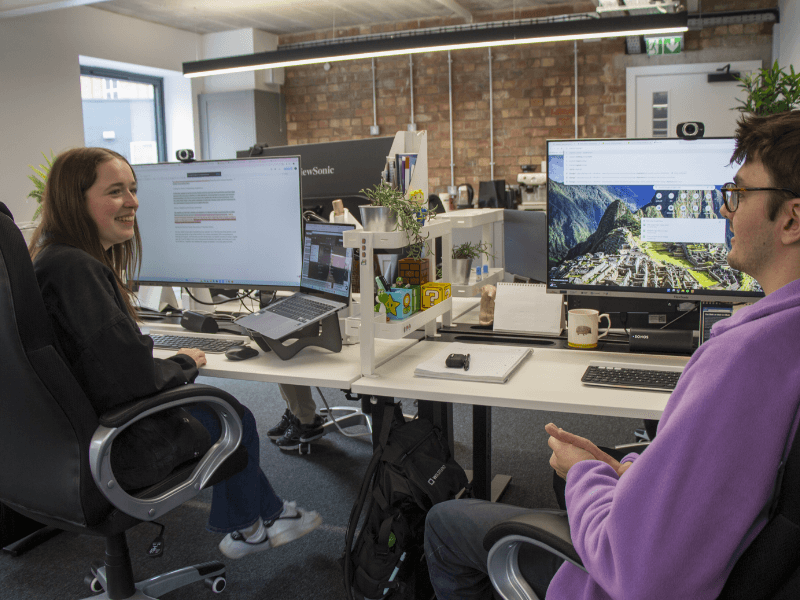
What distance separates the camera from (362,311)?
1.71 metres

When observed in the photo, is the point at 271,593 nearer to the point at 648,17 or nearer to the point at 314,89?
the point at 648,17

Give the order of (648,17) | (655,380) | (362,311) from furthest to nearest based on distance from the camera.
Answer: (648,17)
(362,311)
(655,380)

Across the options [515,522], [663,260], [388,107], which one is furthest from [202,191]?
[388,107]

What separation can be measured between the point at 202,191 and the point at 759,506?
1945 mm

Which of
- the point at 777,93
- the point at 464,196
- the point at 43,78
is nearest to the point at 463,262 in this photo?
the point at 777,93

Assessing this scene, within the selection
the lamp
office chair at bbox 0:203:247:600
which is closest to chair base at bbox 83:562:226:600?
office chair at bbox 0:203:247:600

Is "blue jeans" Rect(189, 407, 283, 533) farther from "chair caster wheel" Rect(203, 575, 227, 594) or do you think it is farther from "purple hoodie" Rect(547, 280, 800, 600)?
"purple hoodie" Rect(547, 280, 800, 600)

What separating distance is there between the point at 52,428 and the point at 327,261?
893 mm

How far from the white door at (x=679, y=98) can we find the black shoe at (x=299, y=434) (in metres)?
4.59

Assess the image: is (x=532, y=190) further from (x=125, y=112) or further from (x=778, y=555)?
(x=778, y=555)

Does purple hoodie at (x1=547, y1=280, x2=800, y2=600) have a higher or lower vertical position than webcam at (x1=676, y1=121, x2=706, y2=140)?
lower

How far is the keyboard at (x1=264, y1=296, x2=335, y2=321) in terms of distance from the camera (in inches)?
75.3

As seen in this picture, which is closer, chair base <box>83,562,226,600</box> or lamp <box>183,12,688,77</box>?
chair base <box>83,562,226,600</box>

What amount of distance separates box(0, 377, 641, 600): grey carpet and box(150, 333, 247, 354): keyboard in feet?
2.22
